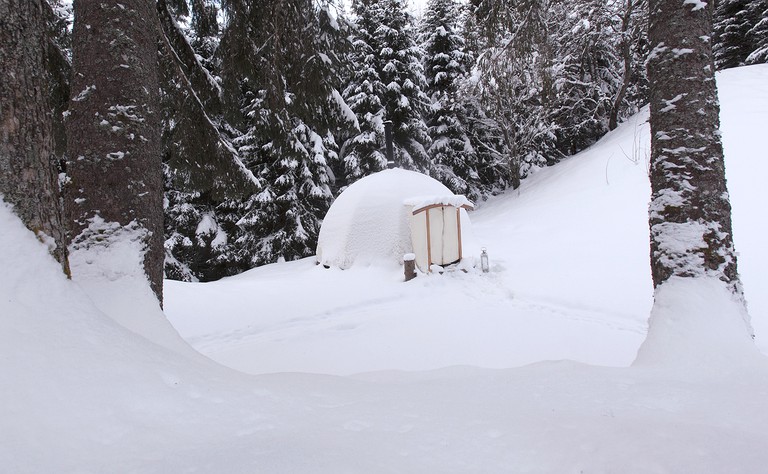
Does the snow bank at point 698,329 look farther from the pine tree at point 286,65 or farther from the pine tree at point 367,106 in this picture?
the pine tree at point 367,106

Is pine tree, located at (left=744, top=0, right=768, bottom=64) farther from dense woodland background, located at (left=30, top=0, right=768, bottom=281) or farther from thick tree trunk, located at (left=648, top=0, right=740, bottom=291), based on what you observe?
thick tree trunk, located at (left=648, top=0, right=740, bottom=291)

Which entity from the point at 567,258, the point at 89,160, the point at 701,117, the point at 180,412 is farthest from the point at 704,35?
the point at 567,258

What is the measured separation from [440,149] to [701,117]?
18266 millimetres

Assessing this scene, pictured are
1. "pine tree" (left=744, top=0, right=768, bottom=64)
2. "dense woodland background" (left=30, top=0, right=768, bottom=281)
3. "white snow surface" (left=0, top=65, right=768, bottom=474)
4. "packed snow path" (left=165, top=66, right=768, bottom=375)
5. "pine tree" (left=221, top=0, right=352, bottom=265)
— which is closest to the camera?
"white snow surface" (left=0, top=65, right=768, bottom=474)

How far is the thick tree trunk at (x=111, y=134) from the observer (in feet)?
8.73

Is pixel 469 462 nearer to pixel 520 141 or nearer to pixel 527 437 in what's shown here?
pixel 527 437

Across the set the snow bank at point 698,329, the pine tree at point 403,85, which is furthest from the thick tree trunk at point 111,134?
the pine tree at point 403,85

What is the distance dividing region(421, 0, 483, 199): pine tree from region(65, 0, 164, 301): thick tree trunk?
1788 centimetres

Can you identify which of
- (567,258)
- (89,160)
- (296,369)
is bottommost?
(296,369)

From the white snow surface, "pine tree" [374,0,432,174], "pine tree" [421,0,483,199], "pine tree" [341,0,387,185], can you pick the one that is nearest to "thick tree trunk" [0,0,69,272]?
the white snow surface

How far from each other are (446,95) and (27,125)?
1991 centimetres

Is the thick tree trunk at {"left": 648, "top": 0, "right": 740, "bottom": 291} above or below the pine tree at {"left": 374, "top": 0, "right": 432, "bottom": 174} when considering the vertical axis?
below

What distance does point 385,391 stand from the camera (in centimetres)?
218

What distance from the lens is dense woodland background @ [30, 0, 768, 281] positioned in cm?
493
